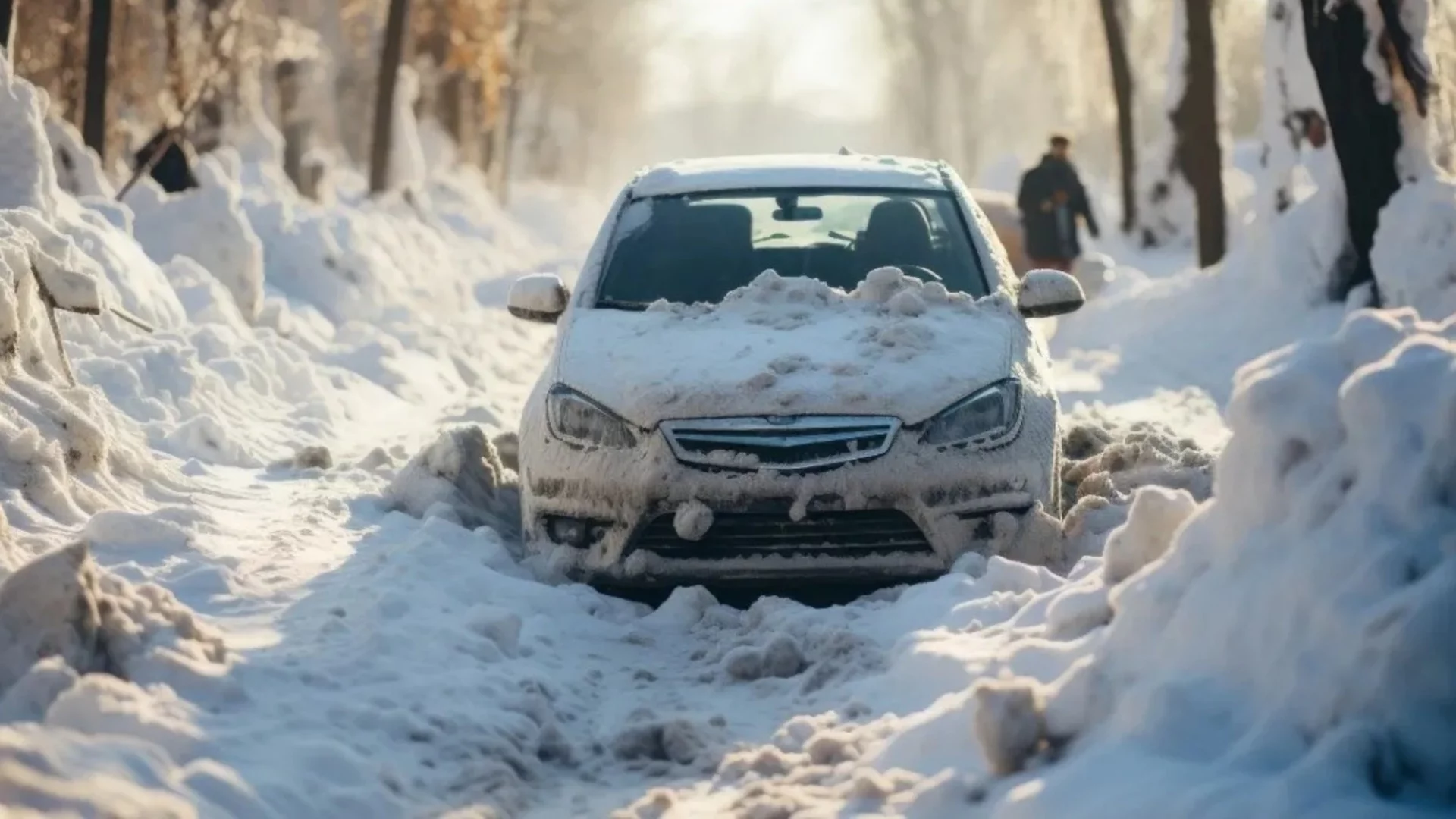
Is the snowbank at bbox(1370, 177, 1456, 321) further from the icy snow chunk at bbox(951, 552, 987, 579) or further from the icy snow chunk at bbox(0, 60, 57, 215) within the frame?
the icy snow chunk at bbox(0, 60, 57, 215)

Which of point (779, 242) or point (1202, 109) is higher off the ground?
point (779, 242)

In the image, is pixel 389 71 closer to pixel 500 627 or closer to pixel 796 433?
pixel 796 433

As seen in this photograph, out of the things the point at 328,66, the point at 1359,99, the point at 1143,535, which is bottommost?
the point at 328,66

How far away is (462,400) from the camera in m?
14.2

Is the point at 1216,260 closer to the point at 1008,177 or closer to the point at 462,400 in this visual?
the point at 462,400

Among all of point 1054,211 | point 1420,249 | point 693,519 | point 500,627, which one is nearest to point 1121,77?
point 1054,211

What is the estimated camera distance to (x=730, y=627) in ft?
21.4

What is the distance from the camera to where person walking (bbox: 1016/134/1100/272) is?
839 inches

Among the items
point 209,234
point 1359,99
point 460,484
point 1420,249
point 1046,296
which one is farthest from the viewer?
point 209,234

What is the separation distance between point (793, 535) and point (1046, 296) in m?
1.63

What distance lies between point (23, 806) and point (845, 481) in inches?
129

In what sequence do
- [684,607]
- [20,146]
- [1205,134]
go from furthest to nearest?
1. [1205,134]
2. [20,146]
3. [684,607]

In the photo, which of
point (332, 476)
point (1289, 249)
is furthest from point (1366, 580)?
point (1289, 249)

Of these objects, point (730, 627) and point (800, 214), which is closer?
point (730, 627)
